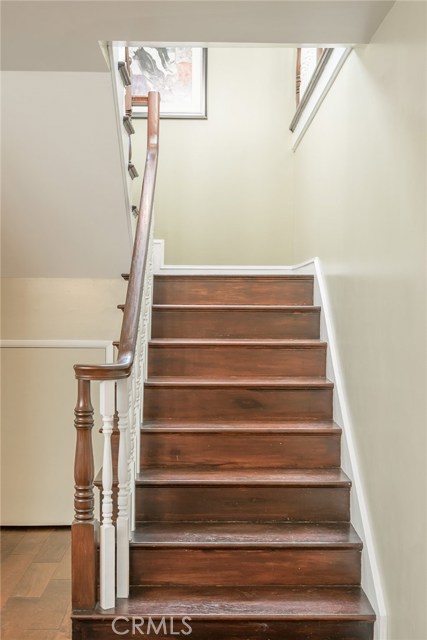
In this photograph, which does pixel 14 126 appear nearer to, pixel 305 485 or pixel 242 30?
pixel 242 30

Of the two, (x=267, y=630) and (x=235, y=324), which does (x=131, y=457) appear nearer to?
(x=267, y=630)

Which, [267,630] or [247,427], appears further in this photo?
[247,427]

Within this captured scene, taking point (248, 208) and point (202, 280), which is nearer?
point (202, 280)

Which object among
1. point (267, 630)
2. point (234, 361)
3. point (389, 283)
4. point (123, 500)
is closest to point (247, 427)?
point (234, 361)

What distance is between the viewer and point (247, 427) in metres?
2.59

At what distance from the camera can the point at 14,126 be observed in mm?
2496

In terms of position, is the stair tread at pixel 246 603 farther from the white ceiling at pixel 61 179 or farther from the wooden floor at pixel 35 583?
the white ceiling at pixel 61 179

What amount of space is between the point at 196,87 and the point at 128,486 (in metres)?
3.25

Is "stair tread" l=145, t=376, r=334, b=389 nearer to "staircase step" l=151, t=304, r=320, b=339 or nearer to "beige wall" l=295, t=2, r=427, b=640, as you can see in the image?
"beige wall" l=295, t=2, r=427, b=640

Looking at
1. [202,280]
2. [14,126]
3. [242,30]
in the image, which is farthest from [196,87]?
[242,30]

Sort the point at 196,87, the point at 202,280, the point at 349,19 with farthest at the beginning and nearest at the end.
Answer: the point at 196,87, the point at 202,280, the point at 349,19

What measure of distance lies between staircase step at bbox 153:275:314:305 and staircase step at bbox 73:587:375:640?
5.68 feet

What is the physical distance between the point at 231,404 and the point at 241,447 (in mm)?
241

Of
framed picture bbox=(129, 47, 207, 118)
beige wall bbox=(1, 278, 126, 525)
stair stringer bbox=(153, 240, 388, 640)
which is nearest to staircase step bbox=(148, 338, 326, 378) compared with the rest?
stair stringer bbox=(153, 240, 388, 640)
